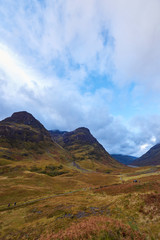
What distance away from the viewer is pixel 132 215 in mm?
21281

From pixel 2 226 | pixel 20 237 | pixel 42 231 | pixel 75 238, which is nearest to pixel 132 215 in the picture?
pixel 75 238

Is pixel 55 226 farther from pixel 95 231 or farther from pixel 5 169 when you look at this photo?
pixel 5 169

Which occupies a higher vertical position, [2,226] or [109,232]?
[109,232]

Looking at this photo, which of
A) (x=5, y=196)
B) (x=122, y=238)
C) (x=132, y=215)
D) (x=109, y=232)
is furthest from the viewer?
(x=5, y=196)

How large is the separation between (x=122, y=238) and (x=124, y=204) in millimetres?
14481

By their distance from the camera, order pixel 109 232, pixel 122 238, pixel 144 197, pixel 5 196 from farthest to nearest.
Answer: pixel 5 196, pixel 144 197, pixel 109 232, pixel 122 238

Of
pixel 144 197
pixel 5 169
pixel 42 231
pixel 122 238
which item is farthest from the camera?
pixel 5 169

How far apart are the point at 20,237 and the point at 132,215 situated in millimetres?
19539

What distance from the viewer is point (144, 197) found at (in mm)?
26000

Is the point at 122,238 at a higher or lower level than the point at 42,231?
higher

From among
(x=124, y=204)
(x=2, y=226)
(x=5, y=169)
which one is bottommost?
(x=2, y=226)

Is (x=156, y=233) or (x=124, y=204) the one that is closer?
(x=156, y=233)

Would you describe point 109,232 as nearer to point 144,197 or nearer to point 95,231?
point 95,231

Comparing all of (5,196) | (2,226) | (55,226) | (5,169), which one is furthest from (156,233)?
(5,169)
